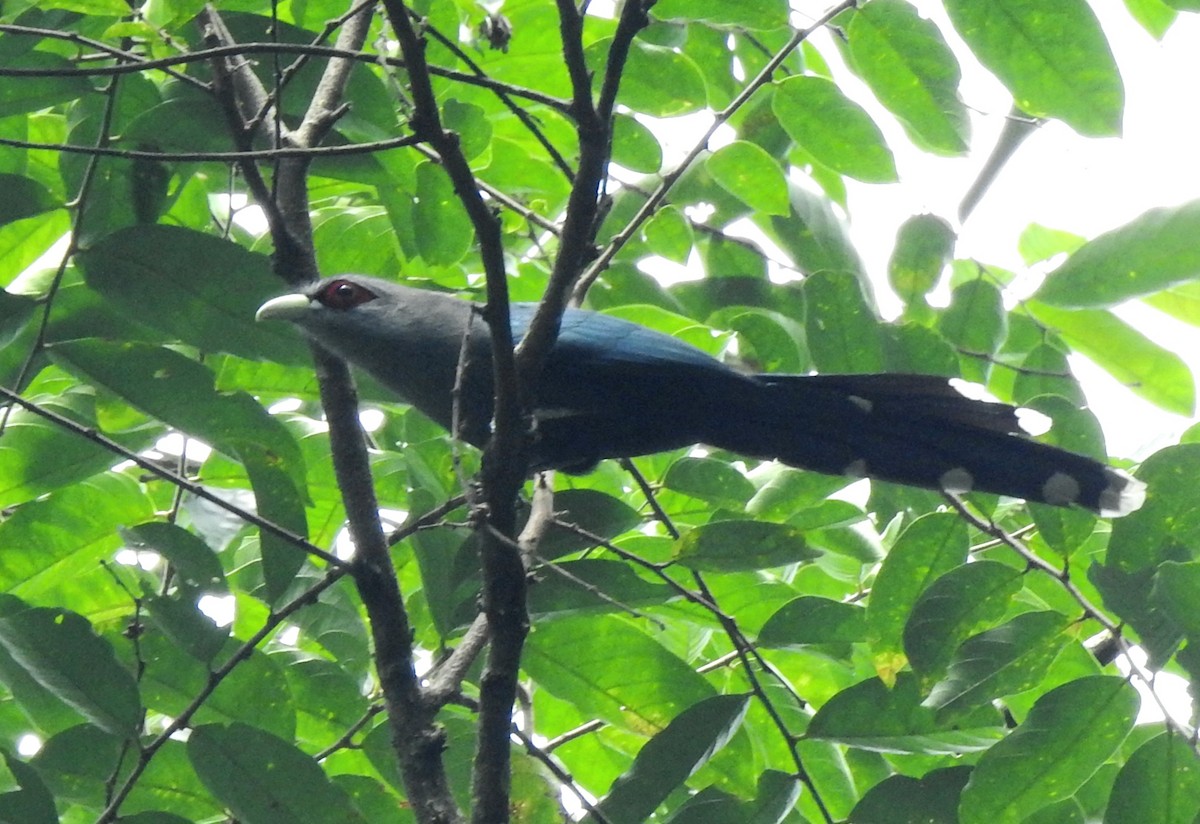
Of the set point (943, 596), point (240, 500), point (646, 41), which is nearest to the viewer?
point (943, 596)

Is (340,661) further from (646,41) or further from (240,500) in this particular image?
(646,41)

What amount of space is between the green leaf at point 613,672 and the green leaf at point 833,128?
1393mm

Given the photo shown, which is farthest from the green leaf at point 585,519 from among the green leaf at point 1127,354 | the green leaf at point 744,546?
the green leaf at point 1127,354

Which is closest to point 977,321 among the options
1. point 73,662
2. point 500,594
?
point 500,594

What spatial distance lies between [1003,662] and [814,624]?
17.5 inches

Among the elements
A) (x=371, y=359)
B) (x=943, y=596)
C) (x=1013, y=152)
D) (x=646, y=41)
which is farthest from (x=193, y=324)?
(x=1013, y=152)

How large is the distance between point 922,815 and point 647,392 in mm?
1344

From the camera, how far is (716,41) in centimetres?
390

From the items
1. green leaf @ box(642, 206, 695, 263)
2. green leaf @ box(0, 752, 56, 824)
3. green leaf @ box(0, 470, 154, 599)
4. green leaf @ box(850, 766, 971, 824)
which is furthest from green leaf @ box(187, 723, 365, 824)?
green leaf @ box(642, 206, 695, 263)

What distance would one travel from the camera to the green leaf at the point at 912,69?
3195mm

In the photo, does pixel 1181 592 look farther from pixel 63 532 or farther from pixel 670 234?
pixel 63 532

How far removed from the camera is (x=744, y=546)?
9.37 ft

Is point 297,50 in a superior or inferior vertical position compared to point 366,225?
superior

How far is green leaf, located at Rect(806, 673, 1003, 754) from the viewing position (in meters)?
2.90
